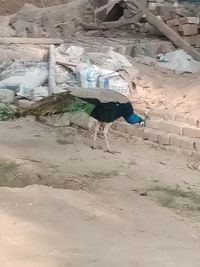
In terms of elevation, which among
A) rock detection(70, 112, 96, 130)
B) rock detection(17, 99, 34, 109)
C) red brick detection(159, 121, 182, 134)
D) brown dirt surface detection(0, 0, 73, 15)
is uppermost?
red brick detection(159, 121, 182, 134)

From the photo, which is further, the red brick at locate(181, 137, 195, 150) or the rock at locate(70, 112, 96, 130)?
the rock at locate(70, 112, 96, 130)

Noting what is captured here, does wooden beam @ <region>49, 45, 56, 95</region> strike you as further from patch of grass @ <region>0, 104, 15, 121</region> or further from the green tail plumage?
the green tail plumage

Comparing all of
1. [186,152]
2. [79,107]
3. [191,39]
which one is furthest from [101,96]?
[191,39]

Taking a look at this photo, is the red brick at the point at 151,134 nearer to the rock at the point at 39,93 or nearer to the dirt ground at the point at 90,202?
the dirt ground at the point at 90,202

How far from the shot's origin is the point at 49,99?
309 inches

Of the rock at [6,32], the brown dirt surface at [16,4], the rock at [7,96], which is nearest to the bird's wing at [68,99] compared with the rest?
the rock at [7,96]

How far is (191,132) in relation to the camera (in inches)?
301

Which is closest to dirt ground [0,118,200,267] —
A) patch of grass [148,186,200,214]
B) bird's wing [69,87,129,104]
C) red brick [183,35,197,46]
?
patch of grass [148,186,200,214]

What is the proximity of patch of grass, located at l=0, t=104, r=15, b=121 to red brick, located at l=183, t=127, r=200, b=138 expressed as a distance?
235 cm

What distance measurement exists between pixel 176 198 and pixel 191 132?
200 cm

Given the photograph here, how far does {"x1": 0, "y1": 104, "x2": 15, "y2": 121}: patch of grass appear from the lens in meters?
8.54

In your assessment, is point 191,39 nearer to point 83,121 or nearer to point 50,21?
point 50,21

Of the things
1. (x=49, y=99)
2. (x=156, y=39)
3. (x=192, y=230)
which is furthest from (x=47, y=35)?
(x=192, y=230)

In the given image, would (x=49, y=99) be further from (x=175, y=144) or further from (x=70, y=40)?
(x=70, y=40)
